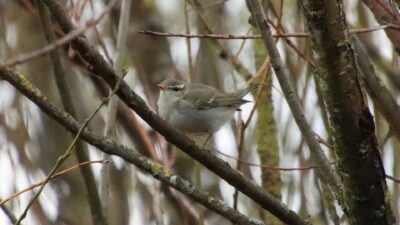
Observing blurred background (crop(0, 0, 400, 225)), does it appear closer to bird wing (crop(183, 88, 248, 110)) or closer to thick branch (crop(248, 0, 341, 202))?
bird wing (crop(183, 88, 248, 110))

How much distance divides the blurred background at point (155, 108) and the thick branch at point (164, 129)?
1.32 meters

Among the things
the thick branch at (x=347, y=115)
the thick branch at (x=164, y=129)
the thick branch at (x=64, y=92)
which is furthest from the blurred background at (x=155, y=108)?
the thick branch at (x=347, y=115)

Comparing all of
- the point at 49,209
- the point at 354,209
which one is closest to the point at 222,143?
the point at 49,209

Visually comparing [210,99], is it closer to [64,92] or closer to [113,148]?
[64,92]

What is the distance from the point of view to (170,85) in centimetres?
454

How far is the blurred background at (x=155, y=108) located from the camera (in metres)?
4.08

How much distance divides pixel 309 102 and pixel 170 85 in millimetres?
923

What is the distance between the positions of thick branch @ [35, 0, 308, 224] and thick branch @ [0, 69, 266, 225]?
10 cm

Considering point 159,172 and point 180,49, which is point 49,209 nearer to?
point 180,49

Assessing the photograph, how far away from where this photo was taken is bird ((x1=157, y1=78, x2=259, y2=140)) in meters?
4.28

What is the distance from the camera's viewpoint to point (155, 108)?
470 cm

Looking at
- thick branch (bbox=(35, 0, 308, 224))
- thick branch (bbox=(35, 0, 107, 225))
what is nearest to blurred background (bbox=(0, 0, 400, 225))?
thick branch (bbox=(35, 0, 107, 225))

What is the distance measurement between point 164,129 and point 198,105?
2.23m

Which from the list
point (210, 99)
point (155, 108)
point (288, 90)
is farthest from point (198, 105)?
point (288, 90)
